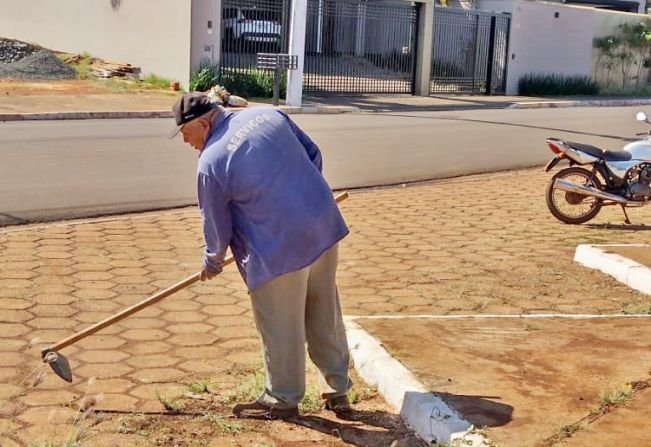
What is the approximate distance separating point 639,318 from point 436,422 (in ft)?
7.37

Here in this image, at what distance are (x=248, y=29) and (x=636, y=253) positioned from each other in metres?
19.4

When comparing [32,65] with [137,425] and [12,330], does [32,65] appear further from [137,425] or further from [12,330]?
[137,425]

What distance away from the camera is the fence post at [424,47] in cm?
2962

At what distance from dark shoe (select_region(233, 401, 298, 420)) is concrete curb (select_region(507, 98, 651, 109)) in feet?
79.8

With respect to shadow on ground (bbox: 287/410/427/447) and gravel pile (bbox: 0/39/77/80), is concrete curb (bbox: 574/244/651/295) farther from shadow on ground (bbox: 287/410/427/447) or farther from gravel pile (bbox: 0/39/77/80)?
gravel pile (bbox: 0/39/77/80)

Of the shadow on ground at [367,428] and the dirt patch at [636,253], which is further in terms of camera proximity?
the dirt patch at [636,253]

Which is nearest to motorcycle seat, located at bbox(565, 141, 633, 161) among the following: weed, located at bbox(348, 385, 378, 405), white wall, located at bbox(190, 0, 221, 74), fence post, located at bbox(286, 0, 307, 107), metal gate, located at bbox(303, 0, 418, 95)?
weed, located at bbox(348, 385, 378, 405)

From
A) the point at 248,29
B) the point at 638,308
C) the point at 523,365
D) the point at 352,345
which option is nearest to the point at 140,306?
the point at 352,345

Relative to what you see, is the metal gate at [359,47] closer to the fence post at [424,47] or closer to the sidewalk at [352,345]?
the fence post at [424,47]

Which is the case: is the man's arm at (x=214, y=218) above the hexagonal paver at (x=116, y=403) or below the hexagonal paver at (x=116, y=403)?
above

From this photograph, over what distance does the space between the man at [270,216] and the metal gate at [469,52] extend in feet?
89.2

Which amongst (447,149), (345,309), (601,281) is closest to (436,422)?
(345,309)

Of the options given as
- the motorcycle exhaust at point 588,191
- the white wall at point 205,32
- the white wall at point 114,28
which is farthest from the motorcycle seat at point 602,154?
the white wall at point 114,28

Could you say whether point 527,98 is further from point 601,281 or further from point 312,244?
point 312,244
